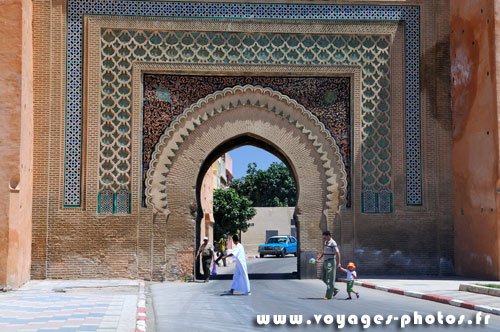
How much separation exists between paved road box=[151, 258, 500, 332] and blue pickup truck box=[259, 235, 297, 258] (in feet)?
70.9

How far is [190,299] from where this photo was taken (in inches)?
430

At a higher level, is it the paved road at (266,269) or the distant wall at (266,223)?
the distant wall at (266,223)

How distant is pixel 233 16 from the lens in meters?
15.1

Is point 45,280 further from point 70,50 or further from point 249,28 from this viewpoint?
point 249,28

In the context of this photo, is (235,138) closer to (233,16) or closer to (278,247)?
(233,16)

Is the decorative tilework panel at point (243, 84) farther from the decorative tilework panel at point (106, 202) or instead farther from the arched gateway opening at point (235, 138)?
the decorative tilework panel at point (106, 202)

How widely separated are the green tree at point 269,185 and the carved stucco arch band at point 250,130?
42481 mm

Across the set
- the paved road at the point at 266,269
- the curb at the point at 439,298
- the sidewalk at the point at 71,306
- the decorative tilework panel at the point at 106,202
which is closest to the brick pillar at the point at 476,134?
the curb at the point at 439,298

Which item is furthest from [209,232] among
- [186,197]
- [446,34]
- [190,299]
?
[190,299]

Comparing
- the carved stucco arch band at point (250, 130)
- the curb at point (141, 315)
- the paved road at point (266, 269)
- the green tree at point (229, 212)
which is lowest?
the paved road at point (266, 269)

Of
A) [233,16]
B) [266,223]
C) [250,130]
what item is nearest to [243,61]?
[233,16]

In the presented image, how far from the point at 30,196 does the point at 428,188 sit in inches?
321

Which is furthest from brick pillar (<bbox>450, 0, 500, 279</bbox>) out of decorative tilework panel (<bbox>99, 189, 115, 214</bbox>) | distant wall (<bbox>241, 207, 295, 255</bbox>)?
distant wall (<bbox>241, 207, 295, 255</bbox>)

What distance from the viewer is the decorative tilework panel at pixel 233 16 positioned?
14555mm
